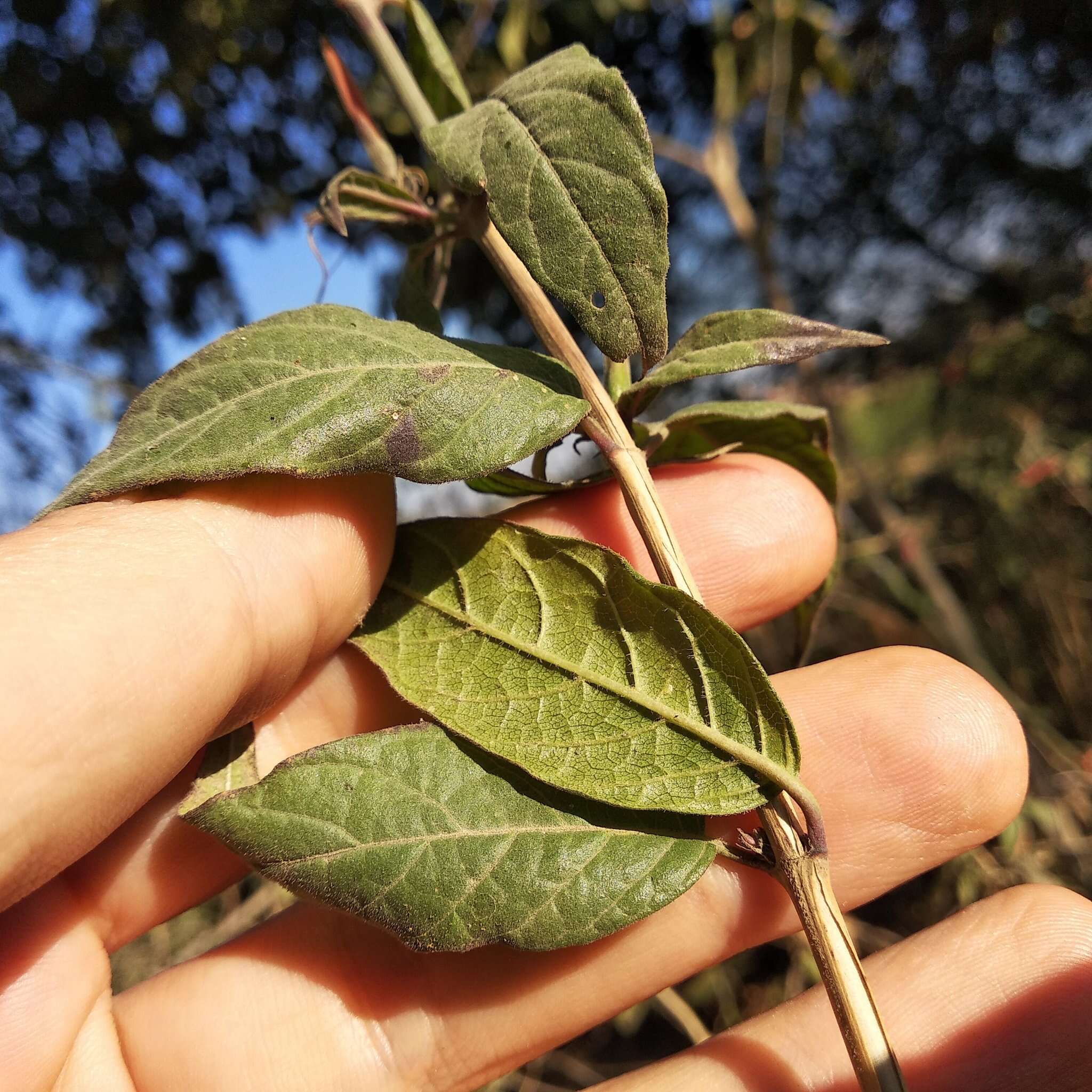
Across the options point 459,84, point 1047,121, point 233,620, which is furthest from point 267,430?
point 1047,121

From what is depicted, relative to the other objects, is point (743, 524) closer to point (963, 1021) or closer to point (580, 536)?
point (580, 536)

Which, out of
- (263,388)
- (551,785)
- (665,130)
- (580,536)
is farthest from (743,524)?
(665,130)

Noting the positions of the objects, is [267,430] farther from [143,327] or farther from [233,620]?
[143,327]

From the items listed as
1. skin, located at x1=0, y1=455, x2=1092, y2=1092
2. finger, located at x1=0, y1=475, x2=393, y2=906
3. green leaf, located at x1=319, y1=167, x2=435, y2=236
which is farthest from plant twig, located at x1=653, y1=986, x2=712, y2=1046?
green leaf, located at x1=319, y1=167, x2=435, y2=236

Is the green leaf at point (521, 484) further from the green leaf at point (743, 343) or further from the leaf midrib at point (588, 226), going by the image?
the leaf midrib at point (588, 226)

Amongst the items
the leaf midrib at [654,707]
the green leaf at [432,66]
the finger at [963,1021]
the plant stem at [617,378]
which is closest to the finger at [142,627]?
the leaf midrib at [654,707]
